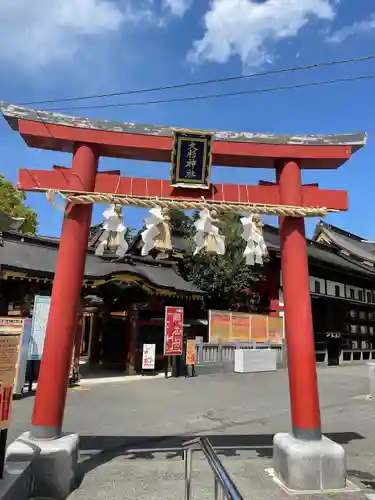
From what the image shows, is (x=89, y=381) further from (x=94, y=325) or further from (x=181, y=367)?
(x=94, y=325)

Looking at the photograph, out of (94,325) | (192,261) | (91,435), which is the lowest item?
(91,435)

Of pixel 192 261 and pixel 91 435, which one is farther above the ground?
pixel 192 261

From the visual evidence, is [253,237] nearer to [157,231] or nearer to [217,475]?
[157,231]

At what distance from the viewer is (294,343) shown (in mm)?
5293

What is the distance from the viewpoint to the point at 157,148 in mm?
5547

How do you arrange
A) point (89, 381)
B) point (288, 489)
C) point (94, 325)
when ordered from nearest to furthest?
point (288, 489) → point (89, 381) → point (94, 325)

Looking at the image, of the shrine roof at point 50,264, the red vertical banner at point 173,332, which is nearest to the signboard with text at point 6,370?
the shrine roof at point 50,264

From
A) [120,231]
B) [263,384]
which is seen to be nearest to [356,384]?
[263,384]

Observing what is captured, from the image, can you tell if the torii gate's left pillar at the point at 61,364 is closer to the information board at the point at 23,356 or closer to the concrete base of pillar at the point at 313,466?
the concrete base of pillar at the point at 313,466

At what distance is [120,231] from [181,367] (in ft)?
39.3

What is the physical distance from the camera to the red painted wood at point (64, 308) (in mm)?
4805

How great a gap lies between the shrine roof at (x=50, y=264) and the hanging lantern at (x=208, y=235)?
983cm

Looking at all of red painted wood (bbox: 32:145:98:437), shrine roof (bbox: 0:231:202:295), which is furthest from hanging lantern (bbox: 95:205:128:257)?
shrine roof (bbox: 0:231:202:295)

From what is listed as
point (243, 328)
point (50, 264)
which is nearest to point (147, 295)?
point (50, 264)
